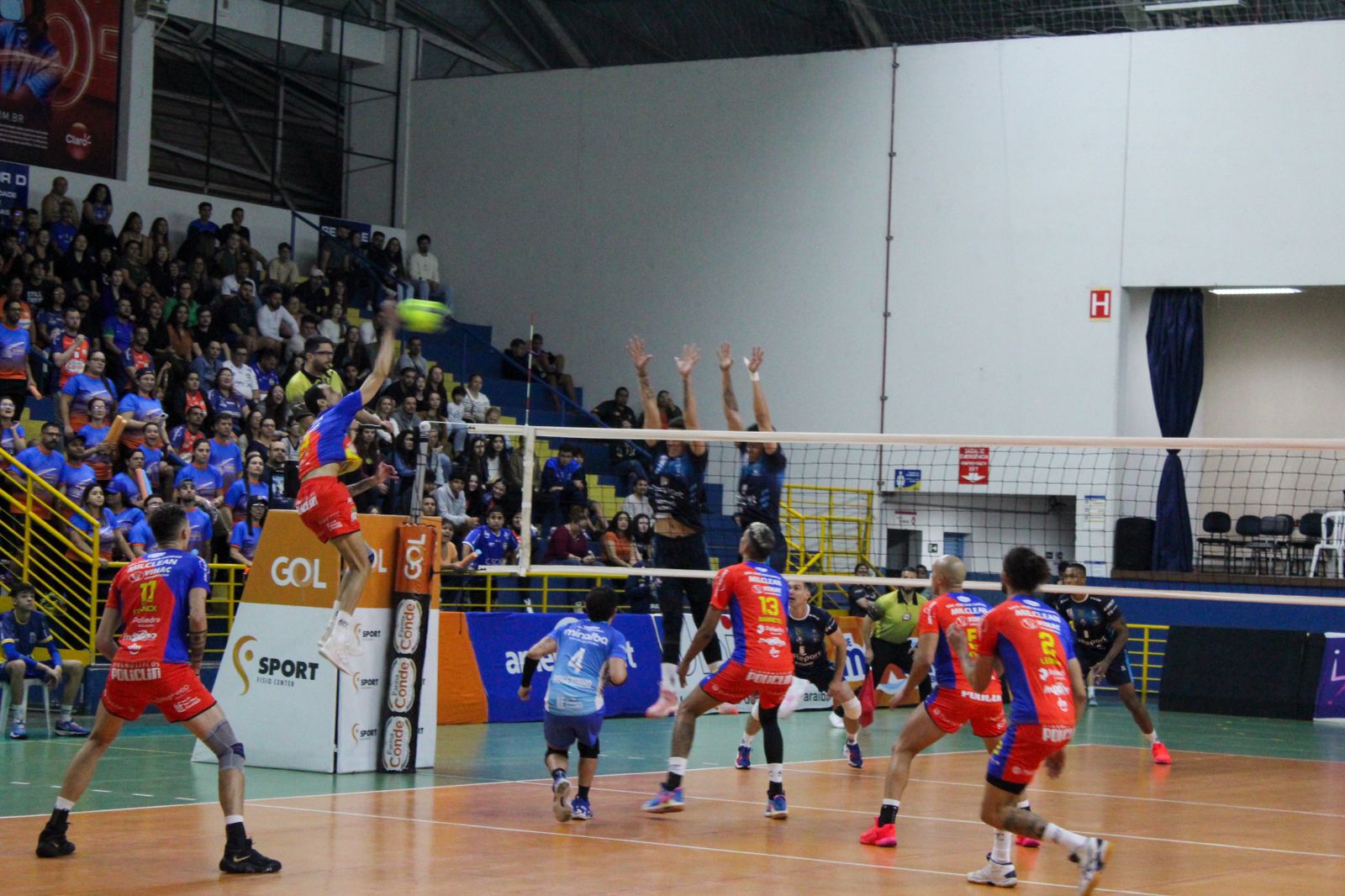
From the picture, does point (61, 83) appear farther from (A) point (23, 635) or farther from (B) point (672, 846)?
(B) point (672, 846)

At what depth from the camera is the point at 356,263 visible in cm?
2745

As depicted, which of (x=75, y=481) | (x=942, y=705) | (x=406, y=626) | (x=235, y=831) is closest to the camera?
(x=235, y=831)

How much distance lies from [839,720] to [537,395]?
977cm

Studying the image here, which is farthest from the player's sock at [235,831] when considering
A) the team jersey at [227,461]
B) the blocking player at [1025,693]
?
the team jersey at [227,461]

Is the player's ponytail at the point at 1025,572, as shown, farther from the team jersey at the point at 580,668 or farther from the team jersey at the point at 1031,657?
the team jersey at the point at 580,668

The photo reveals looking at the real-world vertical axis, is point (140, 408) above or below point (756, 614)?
above

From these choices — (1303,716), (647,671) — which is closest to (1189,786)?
(647,671)

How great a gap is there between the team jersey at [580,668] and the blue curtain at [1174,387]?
15300 mm

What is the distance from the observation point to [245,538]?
17.8m

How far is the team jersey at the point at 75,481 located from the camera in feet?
55.6

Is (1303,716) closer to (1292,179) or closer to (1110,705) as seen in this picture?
(1110,705)

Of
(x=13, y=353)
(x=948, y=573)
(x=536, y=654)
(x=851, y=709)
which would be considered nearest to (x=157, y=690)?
(x=536, y=654)

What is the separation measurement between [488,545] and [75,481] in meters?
4.90

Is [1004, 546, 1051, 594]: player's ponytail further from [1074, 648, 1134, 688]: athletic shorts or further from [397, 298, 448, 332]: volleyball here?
[1074, 648, 1134, 688]: athletic shorts
